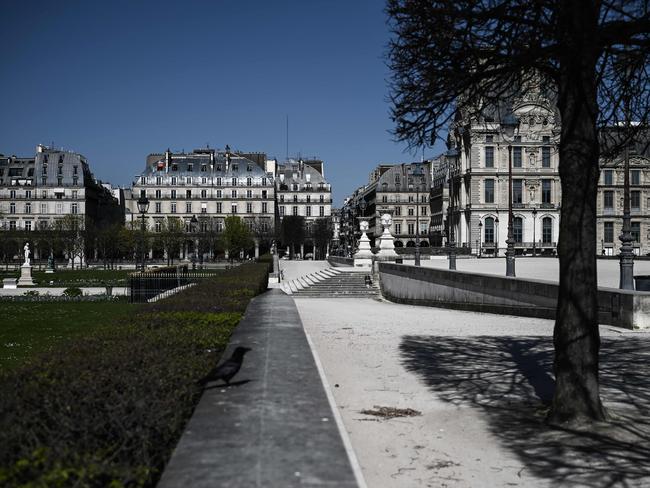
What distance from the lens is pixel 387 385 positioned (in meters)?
9.59

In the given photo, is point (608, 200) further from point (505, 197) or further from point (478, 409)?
point (478, 409)

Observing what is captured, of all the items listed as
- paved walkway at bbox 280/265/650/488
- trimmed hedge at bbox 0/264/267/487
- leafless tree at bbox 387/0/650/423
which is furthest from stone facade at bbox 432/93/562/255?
trimmed hedge at bbox 0/264/267/487

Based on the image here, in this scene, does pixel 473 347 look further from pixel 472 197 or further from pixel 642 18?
pixel 472 197

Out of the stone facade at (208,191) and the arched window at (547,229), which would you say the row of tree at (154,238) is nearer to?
the stone facade at (208,191)

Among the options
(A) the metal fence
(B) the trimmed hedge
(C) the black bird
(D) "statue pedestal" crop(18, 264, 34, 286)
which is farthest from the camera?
(D) "statue pedestal" crop(18, 264, 34, 286)

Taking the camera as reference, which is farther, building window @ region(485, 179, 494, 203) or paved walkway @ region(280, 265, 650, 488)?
building window @ region(485, 179, 494, 203)

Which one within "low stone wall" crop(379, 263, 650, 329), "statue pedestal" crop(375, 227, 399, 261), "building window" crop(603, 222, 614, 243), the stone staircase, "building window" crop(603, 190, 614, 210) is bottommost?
the stone staircase

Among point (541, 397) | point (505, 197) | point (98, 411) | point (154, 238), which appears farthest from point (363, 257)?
point (154, 238)

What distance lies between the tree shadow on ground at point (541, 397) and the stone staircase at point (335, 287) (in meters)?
18.3

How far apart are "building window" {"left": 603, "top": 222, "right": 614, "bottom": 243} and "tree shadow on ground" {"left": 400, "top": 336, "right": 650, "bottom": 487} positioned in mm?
64469

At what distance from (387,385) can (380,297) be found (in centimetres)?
2310

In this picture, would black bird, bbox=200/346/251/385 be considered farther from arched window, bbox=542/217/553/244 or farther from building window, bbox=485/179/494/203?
arched window, bbox=542/217/553/244

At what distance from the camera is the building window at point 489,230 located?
73.9m

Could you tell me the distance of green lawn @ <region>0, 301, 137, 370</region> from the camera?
520 inches
